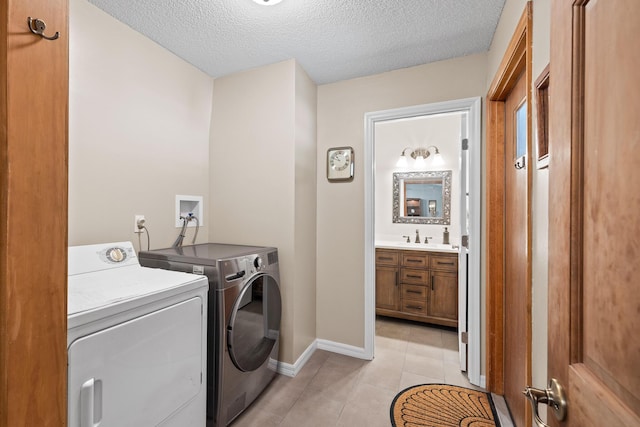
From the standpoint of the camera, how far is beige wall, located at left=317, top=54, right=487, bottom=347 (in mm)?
2260

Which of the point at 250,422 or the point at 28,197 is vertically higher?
the point at 28,197

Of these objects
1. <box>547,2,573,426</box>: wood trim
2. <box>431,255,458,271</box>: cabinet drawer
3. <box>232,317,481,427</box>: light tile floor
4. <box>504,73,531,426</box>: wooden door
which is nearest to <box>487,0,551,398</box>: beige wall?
<box>504,73,531,426</box>: wooden door

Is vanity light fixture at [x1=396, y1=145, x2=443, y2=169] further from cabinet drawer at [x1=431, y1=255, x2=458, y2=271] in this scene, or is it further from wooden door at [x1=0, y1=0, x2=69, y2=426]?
wooden door at [x1=0, y1=0, x2=69, y2=426]

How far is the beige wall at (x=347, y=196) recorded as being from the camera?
89.0 inches

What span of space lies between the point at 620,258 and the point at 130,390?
4.74ft

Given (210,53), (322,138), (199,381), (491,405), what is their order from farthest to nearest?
(322,138), (210,53), (491,405), (199,381)

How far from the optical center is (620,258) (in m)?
0.41

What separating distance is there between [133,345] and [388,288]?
2581mm

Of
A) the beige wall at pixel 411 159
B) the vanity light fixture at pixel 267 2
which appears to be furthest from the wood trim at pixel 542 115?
the beige wall at pixel 411 159

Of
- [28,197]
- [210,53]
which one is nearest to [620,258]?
[28,197]

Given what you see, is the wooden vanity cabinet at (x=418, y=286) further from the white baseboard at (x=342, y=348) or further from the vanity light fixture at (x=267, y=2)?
the vanity light fixture at (x=267, y=2)

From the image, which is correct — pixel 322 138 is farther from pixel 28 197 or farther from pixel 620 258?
pixel 620 258

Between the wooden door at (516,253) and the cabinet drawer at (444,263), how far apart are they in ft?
3.58

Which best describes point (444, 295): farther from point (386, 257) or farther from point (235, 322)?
point (235, 322)
